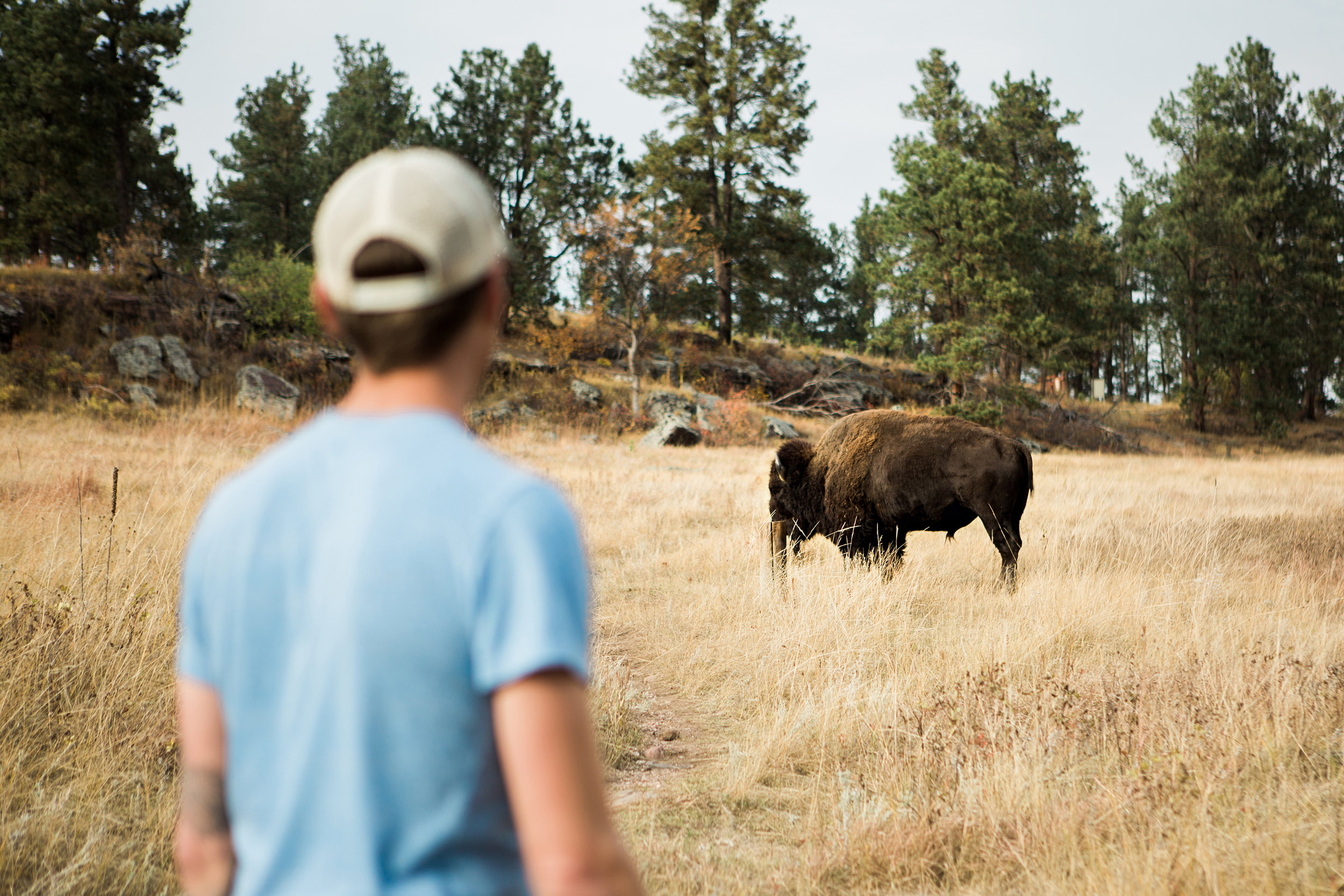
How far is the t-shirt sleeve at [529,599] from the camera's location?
93 centimetres

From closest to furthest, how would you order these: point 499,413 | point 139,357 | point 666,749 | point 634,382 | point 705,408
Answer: point 666,749 < point 139,357 < point 499,413 < point 705,408 < point 634,382

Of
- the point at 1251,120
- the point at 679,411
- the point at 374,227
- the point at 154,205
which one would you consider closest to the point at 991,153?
the point at 1251,120

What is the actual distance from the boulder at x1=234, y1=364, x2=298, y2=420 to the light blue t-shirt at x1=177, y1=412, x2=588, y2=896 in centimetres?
2111

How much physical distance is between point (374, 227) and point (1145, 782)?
3.98 metres

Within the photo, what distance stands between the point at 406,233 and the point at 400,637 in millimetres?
518

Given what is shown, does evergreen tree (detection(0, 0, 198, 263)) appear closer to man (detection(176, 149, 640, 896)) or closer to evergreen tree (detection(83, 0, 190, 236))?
evergreen tree (detection(83, 0, 190, 236))

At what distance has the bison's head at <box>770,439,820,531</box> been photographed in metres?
8.55

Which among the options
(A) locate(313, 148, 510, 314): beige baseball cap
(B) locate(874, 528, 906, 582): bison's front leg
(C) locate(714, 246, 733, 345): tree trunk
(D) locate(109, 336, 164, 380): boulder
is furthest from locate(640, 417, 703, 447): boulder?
(A) locate(313, 148, 510, 314): beige baseball cap

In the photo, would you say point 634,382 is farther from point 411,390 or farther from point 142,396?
point 411,390

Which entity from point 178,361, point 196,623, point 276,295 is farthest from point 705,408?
point 196,623

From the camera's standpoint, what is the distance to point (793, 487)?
860 cm

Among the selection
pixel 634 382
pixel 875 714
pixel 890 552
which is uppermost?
pixel 634 382

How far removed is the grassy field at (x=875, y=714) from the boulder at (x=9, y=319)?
15633mm

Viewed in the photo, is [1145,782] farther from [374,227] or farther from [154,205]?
[154,205]
